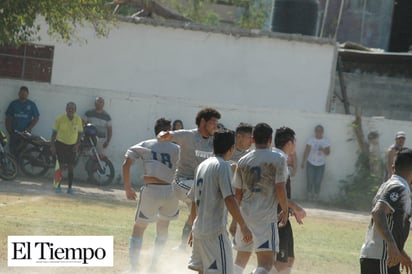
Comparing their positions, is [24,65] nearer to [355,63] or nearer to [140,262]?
[355,63]

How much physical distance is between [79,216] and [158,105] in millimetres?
8820

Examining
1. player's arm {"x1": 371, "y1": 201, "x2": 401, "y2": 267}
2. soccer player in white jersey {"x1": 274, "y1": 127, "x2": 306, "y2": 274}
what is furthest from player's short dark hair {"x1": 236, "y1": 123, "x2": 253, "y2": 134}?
player's arm {"x1": 371, "y1": 201, "x2": 401, "y2": 267}

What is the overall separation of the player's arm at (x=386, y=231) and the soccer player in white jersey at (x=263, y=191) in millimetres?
1711

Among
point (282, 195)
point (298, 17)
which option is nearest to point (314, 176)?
point (298, 17)

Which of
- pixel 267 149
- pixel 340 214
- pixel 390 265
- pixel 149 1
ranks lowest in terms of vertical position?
pixel 340 214

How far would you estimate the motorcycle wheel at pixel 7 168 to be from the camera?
74.4ft

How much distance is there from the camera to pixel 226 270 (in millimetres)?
9102

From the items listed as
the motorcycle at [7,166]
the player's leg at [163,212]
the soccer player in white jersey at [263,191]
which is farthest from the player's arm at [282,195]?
the motorcycle at [7,166]

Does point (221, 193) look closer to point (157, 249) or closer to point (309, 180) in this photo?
point (157, 249)

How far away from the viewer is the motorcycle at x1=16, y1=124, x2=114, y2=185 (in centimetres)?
2405

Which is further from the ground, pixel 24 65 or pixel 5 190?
pixel 24 65

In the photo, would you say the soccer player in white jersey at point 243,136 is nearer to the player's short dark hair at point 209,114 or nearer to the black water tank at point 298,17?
the player's short dark hair at point 209,114

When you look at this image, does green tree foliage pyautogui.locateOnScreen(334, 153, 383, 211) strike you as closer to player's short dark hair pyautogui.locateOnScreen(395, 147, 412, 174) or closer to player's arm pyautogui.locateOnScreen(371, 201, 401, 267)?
player's short dark hair pyautogui.locateOnScreen(395, 147, 412, 174)

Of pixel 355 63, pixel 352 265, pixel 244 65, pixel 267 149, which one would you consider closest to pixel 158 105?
pixel 244 65
